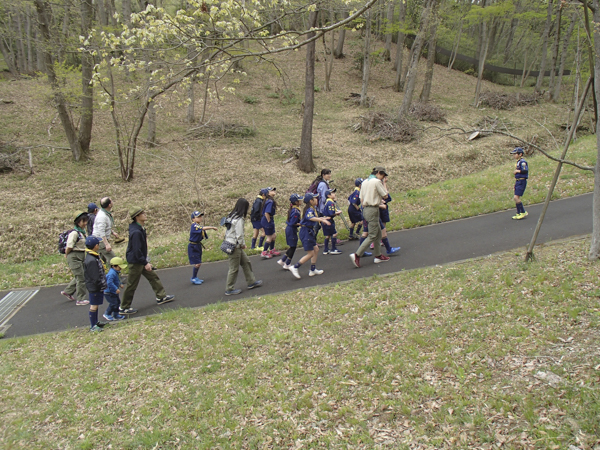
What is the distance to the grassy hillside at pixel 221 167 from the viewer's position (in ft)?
41.9

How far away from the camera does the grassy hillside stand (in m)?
12.8

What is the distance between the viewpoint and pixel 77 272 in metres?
8.65

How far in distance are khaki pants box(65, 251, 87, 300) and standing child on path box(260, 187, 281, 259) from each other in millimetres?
4570

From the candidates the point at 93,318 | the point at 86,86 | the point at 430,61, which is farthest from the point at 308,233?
the point at 430,61

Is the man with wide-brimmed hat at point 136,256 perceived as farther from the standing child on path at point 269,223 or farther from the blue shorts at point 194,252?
the standing child on path at point 269,223

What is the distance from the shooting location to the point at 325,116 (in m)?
26.0

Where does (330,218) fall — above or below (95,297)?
above

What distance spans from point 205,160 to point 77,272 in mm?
11540

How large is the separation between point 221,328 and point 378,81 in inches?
1279

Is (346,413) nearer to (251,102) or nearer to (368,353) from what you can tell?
(368,353)

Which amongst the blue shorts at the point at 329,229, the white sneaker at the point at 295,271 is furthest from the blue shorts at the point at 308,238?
the blue shorts at the point at 329,229

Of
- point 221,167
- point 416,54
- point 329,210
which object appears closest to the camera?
point 329,210

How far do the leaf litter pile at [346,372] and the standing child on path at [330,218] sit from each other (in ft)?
8.84

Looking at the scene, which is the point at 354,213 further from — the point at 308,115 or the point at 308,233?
the point at 308,115
